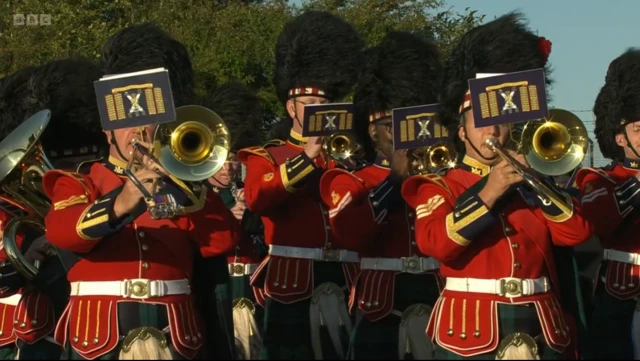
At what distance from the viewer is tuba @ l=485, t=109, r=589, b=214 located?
5.55 m

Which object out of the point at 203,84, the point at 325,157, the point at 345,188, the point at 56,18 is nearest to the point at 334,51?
the point at 325,157

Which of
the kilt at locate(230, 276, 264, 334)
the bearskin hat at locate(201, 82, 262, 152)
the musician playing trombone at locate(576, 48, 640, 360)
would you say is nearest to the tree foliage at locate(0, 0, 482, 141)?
the bearskin hat at locate(201, 82, 262, 152)

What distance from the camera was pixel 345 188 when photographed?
23.8ft

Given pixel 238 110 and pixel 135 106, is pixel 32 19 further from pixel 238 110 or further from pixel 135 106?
pixel 135 106

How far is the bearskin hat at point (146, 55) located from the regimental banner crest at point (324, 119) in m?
1.04

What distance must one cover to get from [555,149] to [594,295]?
3156 millimetres

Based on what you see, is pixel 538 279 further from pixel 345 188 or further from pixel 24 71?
pixel 24 71

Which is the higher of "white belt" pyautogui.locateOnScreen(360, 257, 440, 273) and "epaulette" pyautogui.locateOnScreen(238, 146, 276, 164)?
"epaulette" pyautogui.locateOnScreen(238, 146, 276, 164)

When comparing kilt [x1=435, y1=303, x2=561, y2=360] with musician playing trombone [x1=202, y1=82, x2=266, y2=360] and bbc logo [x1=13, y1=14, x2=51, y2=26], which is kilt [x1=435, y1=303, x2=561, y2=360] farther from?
bbc logo [x1=13, y1=14, x2=51, y2=26]

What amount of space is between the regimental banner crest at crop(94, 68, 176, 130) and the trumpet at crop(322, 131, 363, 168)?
221 centimetres

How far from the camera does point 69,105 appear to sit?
724 centimetres

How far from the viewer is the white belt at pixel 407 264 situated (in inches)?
295

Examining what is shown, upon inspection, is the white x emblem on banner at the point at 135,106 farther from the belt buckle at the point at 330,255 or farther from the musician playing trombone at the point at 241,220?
the musician playing trombone at the point at 241,220

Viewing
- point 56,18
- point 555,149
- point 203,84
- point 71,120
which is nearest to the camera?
point 555,149
